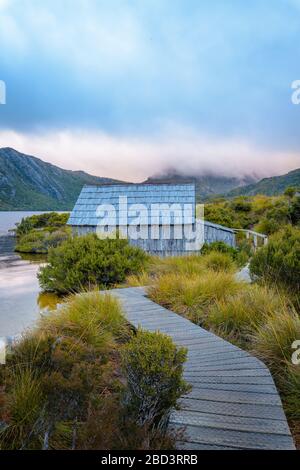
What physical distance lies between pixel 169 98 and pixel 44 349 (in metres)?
21.4

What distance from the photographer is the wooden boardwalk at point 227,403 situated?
8.86ft

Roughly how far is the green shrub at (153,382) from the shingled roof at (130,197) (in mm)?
13084

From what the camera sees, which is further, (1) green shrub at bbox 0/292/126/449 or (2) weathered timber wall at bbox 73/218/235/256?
(2) weathered timber wall at bbox 73/218/235/256

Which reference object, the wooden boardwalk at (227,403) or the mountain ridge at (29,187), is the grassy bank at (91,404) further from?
the mountain ridge at (29,187)

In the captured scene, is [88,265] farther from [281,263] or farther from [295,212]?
[295,212]

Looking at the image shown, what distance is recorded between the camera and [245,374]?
3.75 m

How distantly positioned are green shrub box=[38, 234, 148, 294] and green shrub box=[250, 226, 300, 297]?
4.88 metres

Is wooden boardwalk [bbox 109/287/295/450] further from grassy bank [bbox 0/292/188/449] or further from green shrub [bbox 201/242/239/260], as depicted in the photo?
green shrub [bbox 201/242/239/260]

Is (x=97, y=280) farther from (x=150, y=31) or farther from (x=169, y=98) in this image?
(x=169, y=98)

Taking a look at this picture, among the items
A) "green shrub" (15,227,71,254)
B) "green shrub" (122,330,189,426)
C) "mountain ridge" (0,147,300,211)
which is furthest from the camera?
"mountain ridge" (0,147,300,211)

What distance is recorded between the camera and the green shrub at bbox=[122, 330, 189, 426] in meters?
2.81

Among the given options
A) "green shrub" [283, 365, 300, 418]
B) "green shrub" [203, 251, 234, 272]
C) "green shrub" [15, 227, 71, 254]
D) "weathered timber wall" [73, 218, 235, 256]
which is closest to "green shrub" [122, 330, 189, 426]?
"green shrub" [283, 365, 300, 418]

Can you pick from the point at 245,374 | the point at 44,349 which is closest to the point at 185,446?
the point at 245,374

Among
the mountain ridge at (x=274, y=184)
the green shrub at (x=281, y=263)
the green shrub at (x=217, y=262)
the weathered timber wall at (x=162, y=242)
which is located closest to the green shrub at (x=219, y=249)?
the weathered timber wall at (x=162, y=242)
